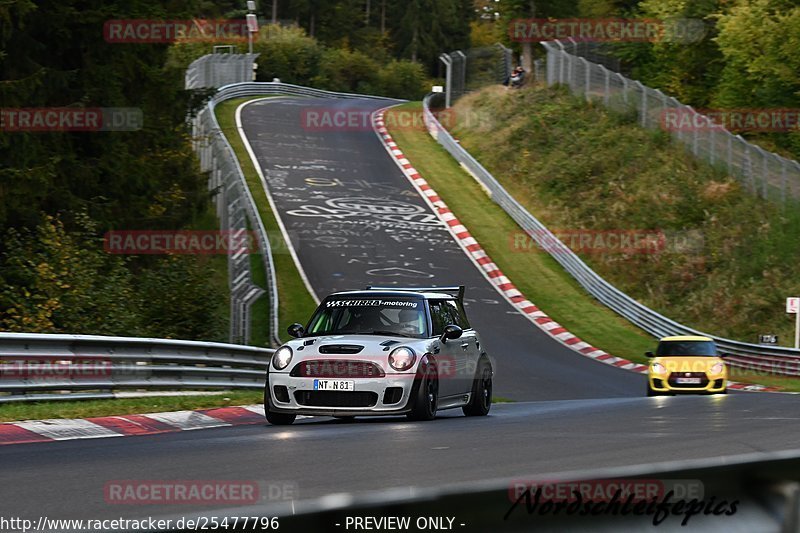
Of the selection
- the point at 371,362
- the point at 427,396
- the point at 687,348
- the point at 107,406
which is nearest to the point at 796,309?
the point at 687,348

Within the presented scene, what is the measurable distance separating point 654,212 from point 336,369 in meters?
31.1

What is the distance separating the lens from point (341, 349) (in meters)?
13.1

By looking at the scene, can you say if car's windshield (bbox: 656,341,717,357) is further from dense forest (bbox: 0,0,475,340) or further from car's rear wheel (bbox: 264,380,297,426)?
car's rear wheel (bbox: 264,380,297,426)

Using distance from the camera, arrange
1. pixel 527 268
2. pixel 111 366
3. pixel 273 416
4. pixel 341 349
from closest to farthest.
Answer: pixel 341 349 → pixel 273 416 → pixel 111 366 → pixel 527 268

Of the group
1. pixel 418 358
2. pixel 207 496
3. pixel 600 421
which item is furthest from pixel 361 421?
pixel 207 496

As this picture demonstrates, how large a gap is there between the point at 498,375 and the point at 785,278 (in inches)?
528
